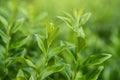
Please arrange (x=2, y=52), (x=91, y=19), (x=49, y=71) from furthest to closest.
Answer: (x=91, y=19)
(x=2, y=52)
(x=49, y=71)

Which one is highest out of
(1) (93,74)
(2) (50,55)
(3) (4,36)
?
(3) (4,36)

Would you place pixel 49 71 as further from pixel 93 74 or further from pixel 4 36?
pixel 4 36

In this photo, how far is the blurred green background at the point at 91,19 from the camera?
2.43 meters

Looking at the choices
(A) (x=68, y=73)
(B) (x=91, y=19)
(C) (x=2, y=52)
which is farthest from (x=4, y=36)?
(B) (x=91, y=19)

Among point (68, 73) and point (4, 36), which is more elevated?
point (4, 36)

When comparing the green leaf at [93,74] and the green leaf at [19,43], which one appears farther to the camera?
the green leaf at [19,43]

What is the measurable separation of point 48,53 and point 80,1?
129 inches

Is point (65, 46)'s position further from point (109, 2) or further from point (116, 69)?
point (109, 2)

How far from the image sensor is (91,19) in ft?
13.3

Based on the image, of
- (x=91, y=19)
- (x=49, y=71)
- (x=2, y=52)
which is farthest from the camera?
(x=91, y=19)

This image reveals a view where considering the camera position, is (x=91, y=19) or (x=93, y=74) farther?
(x=91, y=19)

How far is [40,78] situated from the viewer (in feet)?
4.85

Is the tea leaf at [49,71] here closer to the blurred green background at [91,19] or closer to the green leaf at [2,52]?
the green leaf at [2,52]

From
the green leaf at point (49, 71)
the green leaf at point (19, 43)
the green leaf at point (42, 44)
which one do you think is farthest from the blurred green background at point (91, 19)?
the green leaf at point (49, 71)
